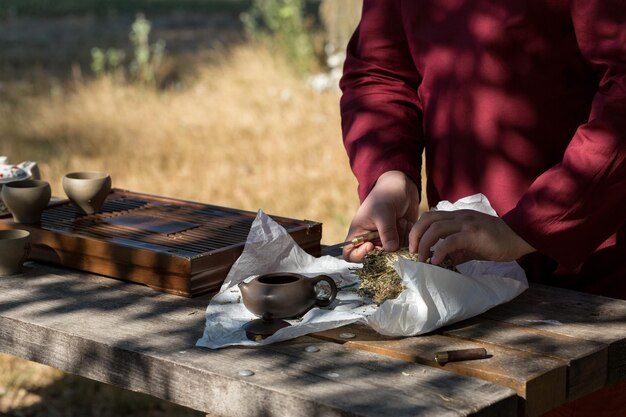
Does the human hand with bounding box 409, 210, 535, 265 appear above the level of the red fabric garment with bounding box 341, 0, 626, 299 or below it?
below

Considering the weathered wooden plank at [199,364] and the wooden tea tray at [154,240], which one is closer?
the weathered wooden plank at [199,364]

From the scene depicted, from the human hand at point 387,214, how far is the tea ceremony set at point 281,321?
4cm

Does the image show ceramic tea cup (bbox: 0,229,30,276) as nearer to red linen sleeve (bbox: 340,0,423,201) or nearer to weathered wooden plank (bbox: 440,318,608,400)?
red linen sleeve (bbox: 340,0,423,201)

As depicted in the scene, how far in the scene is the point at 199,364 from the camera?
1.92 meters

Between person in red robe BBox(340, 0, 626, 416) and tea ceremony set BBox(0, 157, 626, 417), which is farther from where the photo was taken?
person in red robe BBox(340, 0, 626, 416)

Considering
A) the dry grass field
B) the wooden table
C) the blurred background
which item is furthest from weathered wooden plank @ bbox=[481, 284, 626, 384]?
the dry grass field

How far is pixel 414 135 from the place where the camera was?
2.74m

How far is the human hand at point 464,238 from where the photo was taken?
7.04ft

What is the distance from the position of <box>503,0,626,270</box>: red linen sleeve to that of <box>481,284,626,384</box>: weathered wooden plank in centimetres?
12

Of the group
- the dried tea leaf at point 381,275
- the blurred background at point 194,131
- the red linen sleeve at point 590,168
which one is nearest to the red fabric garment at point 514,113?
the red linen sleeve at point 590,168

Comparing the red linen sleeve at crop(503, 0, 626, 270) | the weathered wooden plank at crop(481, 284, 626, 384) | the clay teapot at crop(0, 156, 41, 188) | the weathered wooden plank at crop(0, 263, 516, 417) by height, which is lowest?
the weathered wooden plank at crop(0, 263, 516, 417)

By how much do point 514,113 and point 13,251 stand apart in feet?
3.91

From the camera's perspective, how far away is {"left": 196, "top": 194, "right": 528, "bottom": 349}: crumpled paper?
2.06m

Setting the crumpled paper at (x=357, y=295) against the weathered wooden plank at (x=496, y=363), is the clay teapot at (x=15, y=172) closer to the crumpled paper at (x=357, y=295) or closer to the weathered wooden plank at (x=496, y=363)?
the crumpled paper at (x=357, y=295)
